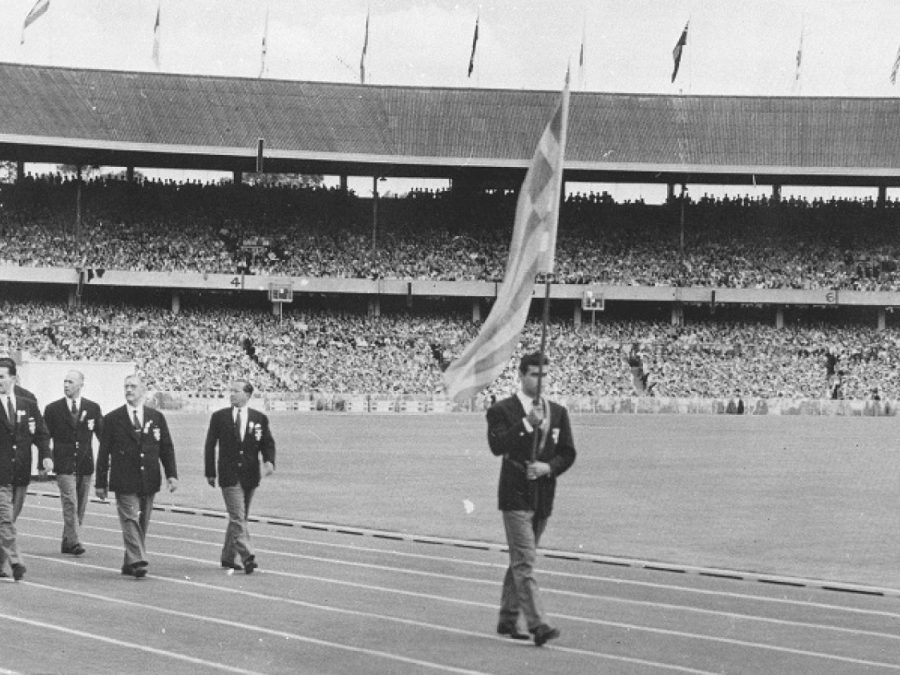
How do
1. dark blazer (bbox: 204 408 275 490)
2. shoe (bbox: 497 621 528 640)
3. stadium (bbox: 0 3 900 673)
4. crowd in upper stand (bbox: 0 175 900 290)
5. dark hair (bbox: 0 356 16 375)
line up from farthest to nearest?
1. crowd in upper stand (bbox: 0 175 900 290)
2. stadium (bbox: 0 3 900 673)
3. dark blazer (bbox: 204 408 275 490)
4. dark hair (bbox: 0 356 16 375)
5. shoe (bbox: 497 621 528 640)

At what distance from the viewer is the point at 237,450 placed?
46.3ft

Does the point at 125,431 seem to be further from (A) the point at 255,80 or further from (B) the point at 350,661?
(A) the point at 255,80

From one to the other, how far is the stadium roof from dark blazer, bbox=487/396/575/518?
5189cm

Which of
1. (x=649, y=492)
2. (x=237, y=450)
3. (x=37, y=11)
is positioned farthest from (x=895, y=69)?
(x=237, y=450)

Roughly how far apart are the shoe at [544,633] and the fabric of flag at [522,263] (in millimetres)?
1572

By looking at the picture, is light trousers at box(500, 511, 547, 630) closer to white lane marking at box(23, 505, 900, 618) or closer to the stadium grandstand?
white lane marking at box(23, 505, 900, 618)

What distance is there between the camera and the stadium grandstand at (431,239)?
59.9 meters

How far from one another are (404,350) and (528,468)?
168 ft

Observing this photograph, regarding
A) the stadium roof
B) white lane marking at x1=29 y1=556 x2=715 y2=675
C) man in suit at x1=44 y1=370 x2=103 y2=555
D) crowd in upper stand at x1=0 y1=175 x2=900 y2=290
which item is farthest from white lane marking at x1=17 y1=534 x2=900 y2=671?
crowd in upper stand at x1=0 y1=175 x2=900 y2=290

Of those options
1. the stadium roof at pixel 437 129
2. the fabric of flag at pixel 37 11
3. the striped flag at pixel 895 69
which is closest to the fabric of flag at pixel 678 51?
the stadium roof at pixel 437 129

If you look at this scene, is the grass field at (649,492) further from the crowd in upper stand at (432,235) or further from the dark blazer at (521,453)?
the crowd in upper stand at (432,235)

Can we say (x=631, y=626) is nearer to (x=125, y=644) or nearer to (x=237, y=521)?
(x=125, y=644)

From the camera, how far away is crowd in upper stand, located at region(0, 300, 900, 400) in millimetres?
57000

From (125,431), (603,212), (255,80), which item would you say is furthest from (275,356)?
(125,431)
